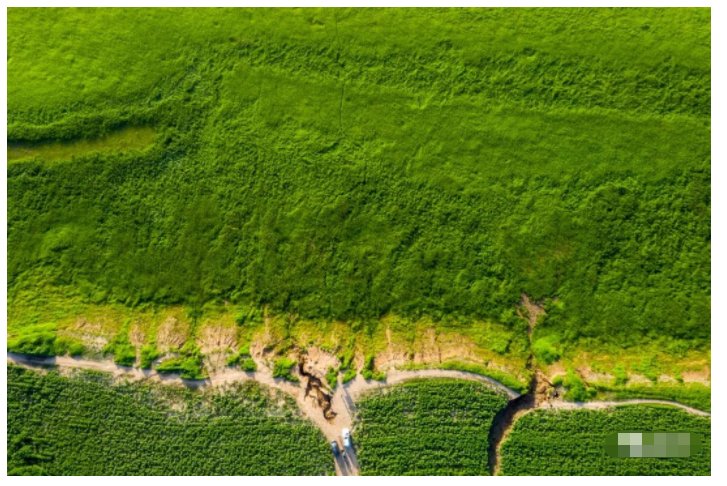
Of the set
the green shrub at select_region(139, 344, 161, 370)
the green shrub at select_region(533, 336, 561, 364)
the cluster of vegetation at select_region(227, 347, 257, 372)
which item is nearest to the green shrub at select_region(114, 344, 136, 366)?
the green shrub at select_region(139, 344, 161, 370)

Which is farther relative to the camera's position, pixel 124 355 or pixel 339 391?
pixel 124 355

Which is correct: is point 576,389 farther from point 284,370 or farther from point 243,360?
point 243,360

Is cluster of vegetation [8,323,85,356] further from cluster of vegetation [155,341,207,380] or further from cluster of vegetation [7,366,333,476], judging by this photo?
cluster of vegetation [155,341,207,380]

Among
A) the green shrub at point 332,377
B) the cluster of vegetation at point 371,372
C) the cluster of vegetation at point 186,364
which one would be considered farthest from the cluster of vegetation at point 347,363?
the cluster of vegetation at point 186,364

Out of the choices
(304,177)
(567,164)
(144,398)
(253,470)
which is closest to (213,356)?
(144,398)

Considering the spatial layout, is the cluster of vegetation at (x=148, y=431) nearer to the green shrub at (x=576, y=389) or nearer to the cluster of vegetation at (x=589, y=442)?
the cluster of vegetation at (x=589, y=442)

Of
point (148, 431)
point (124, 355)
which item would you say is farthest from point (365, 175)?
point (148, 431)
